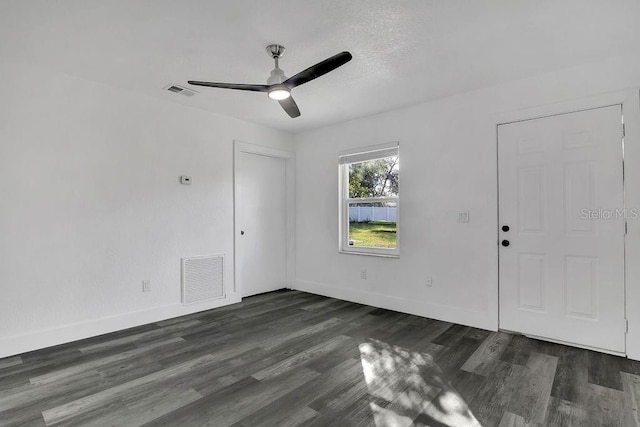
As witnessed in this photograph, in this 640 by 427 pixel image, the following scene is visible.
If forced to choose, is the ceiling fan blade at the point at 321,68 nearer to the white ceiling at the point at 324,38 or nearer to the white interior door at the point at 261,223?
the white ceiling at the point at 324,38

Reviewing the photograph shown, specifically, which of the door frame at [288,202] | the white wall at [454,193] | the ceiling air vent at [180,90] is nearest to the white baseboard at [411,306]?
the white wall at [454,193]

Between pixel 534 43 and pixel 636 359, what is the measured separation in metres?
2.64

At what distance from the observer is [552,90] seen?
3.04 m

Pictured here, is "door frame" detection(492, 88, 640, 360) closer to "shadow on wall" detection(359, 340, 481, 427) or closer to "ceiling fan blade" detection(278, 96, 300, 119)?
Result: "shadow on wall" detection(359, 340, 481, 427)

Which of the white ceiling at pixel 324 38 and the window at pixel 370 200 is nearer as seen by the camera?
the white ceiling at pixel 324 38

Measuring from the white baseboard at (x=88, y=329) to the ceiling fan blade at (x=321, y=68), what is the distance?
114 inches

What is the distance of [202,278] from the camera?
4.09 metres

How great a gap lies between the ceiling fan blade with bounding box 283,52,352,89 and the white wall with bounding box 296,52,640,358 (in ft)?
6.60

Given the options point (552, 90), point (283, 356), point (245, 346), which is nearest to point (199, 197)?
point (245, 346)

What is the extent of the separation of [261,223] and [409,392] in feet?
10.9

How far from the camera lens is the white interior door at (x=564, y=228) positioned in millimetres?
2775

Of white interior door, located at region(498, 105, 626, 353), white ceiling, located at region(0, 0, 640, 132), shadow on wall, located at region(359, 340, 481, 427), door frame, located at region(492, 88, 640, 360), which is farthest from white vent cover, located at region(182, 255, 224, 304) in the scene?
door frame, located at region(492, 88, 640, 360)

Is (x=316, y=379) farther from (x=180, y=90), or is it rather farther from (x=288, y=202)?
(x=288, y=202)

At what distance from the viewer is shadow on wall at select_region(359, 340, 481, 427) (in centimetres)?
190
